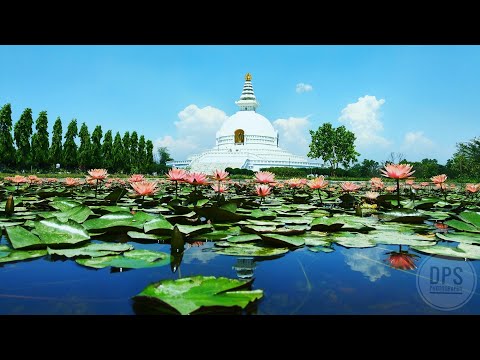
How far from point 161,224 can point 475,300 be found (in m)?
1.10

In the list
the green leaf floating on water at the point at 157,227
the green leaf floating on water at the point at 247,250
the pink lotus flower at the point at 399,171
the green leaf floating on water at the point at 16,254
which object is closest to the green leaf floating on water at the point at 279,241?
the green leaf floating on water at the point at 247,250

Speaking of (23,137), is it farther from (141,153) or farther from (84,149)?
(141,153)

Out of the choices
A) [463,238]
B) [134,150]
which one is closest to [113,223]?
[463,238]

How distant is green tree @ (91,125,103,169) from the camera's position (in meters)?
23.5

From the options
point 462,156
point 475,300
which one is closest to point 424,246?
point 475,300

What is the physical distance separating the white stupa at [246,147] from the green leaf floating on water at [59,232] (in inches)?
878

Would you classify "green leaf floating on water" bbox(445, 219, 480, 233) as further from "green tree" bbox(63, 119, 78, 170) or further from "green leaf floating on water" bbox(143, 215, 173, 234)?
"green tree" bbox(63, 119, 78, 170)

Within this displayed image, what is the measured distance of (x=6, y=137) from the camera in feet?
62.4

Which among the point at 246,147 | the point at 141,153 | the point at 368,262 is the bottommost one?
the point at 368,262

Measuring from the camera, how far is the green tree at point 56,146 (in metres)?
21.5

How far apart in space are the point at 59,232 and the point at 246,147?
27769mm

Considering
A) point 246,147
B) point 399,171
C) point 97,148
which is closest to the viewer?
point 399,171

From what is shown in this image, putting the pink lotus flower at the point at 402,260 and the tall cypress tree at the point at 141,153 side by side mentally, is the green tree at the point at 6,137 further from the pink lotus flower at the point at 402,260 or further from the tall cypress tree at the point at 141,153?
the pink lotus flower at the point at 402,260

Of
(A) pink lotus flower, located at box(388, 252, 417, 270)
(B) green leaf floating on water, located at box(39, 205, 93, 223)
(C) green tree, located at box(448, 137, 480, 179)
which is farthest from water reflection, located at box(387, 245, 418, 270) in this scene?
(C) green tree, located at box(448, 137, 480, 179)
